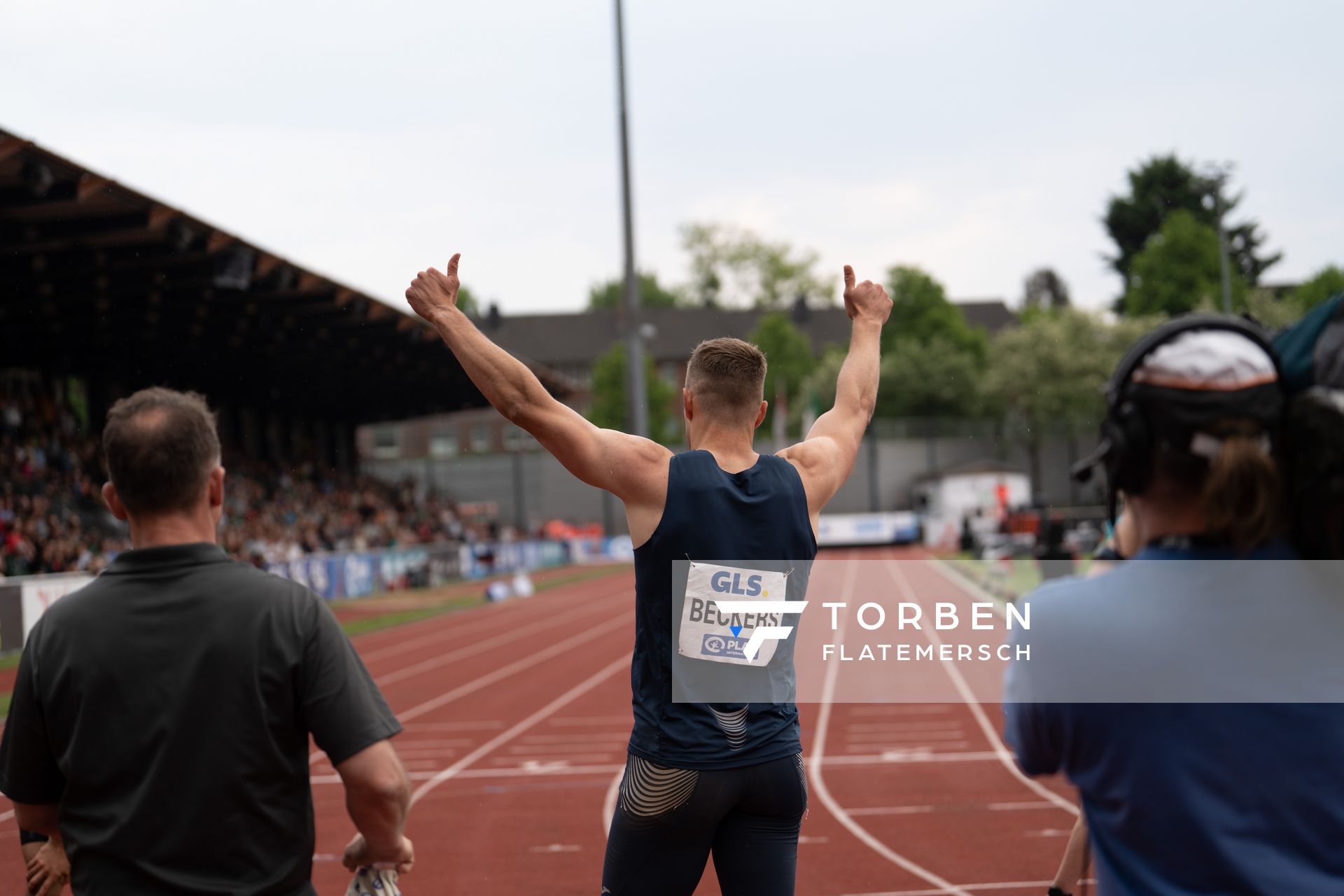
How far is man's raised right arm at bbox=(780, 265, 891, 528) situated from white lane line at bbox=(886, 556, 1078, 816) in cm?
148

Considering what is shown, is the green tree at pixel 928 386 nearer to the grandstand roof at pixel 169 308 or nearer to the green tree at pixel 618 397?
the green tree at pixel 618 397

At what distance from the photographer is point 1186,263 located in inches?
949

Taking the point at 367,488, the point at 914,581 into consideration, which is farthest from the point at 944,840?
the point at 367,488

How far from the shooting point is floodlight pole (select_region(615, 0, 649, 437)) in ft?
35.3

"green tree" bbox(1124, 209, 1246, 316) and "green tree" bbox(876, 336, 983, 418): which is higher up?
"green tree" bbox(1124, 209, 1246, 316)

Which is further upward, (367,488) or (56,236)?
(56,236)

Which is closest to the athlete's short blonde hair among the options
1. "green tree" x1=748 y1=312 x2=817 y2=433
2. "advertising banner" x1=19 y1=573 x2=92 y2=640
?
"advertising banner" x1=19 y1=573 x2=92 y2=640

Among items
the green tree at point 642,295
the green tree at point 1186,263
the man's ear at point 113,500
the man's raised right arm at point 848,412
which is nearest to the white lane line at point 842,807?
the man's raised right arm at point 848,412

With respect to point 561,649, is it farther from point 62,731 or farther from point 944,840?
point 62,731

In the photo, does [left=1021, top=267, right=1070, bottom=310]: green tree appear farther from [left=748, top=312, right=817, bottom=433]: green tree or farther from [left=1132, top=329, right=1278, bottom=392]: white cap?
[left=1132, top=329, right=1278, bottom=392]: white cap

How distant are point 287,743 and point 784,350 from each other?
4545 centimetres

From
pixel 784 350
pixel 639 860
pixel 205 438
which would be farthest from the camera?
pixel 784 350

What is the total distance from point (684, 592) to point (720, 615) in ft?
0.32

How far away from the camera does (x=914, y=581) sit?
20.7 ft
